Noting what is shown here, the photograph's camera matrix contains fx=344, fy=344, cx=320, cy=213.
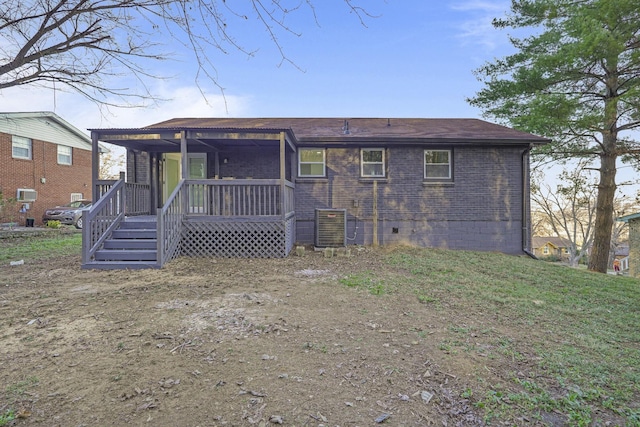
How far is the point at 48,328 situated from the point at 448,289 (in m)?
5.53

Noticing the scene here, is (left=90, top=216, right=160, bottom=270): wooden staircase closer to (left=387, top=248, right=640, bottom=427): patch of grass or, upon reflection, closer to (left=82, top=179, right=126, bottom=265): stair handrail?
(left=82, top=179, right=126, bottom=265): stair handrail

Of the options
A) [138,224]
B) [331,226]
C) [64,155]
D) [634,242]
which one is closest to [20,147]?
[64,155]

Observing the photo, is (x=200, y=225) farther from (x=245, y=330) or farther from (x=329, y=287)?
(x=245, y=330)

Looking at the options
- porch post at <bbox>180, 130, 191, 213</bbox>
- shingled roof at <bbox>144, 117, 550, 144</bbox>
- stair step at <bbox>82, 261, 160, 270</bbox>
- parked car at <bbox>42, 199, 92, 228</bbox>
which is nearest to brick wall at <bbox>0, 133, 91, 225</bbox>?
parked car at <bbox>42, 199, 92, 228</bbox>

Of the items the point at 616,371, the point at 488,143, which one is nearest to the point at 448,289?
the point at 616,371

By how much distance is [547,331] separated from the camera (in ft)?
13.2

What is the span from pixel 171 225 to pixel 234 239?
1456mm

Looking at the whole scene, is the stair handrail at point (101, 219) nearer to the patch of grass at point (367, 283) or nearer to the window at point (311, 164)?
the window at point (311, 164)

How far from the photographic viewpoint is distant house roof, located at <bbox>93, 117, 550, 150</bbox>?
28.1 feet

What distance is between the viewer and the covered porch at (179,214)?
7129mm

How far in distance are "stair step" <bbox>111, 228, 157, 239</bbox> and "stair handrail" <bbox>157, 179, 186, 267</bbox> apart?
52 centimetres

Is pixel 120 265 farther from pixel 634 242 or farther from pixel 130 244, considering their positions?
pixel 634 242

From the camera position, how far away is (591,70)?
10883 mm

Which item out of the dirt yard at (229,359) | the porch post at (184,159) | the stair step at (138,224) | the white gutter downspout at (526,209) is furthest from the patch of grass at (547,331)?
the stair step at (138,224)
